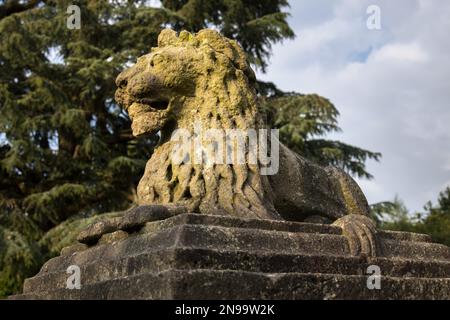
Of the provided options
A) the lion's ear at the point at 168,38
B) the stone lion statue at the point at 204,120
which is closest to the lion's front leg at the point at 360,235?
the stone lion statue at the point at 204,120

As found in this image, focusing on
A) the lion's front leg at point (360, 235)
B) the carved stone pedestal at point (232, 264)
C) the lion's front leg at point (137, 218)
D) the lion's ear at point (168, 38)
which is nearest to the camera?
the carved stone pedestal at point (232, 264)

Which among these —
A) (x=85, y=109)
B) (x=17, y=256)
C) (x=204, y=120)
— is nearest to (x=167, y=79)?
(x=204, y=120)

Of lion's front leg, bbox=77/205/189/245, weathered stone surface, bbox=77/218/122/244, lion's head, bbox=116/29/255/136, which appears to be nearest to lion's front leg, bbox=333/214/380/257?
lion's front leg, bbox=77/205/189/245

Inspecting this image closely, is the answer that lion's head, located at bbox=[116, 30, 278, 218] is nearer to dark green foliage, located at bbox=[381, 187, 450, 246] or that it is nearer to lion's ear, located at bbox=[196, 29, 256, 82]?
lion's ear, located at bbox=[196, 29, 256, 82]

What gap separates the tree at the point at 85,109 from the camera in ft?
50.6

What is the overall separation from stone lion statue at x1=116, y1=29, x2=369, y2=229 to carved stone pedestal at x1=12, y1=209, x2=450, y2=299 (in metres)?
0.49

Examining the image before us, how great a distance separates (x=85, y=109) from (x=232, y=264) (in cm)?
1338

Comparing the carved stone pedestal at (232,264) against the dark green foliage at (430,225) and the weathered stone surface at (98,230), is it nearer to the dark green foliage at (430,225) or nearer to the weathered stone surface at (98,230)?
the weathered stone surface at (98,230)

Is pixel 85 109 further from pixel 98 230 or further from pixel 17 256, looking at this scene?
pixel 98 230

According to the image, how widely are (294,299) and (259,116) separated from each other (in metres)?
1.81

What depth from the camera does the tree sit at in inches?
608

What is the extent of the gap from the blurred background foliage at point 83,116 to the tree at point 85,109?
0.02m

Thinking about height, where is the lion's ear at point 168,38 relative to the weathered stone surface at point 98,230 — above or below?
above
